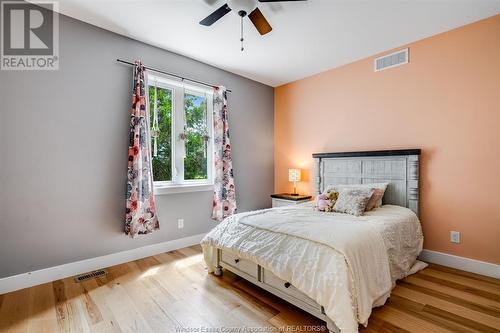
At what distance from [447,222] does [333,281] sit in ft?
6.85

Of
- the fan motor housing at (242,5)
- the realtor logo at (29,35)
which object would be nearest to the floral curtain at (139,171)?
the realtor logo at (29,35)

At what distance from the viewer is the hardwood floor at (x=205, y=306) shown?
174cm

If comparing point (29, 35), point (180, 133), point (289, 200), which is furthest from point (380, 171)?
point (29, 35)

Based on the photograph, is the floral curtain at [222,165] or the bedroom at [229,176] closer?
the bedroom at [229,176]

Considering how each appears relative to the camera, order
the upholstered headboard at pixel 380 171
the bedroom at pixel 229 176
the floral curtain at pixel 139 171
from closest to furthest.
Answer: the bedroom at pixel 229 176 → the floral curtain at pixel 139 171 → the upholstered headboard at pixel 380 171

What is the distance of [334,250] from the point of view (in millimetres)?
1651

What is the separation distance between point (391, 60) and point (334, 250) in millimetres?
2773

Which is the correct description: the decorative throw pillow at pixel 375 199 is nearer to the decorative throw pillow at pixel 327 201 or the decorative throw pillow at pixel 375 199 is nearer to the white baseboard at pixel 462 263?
the decorative throw pillow at pixel 327 201

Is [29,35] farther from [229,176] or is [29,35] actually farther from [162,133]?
[229,176]

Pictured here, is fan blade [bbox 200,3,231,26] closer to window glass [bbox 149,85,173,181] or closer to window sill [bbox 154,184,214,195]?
window glass [bbox 149,85,173,181]

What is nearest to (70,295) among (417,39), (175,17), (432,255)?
(175,17)

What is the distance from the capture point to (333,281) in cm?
155

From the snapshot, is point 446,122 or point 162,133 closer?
point 446,122

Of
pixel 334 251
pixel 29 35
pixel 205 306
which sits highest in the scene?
pixel 29 35
